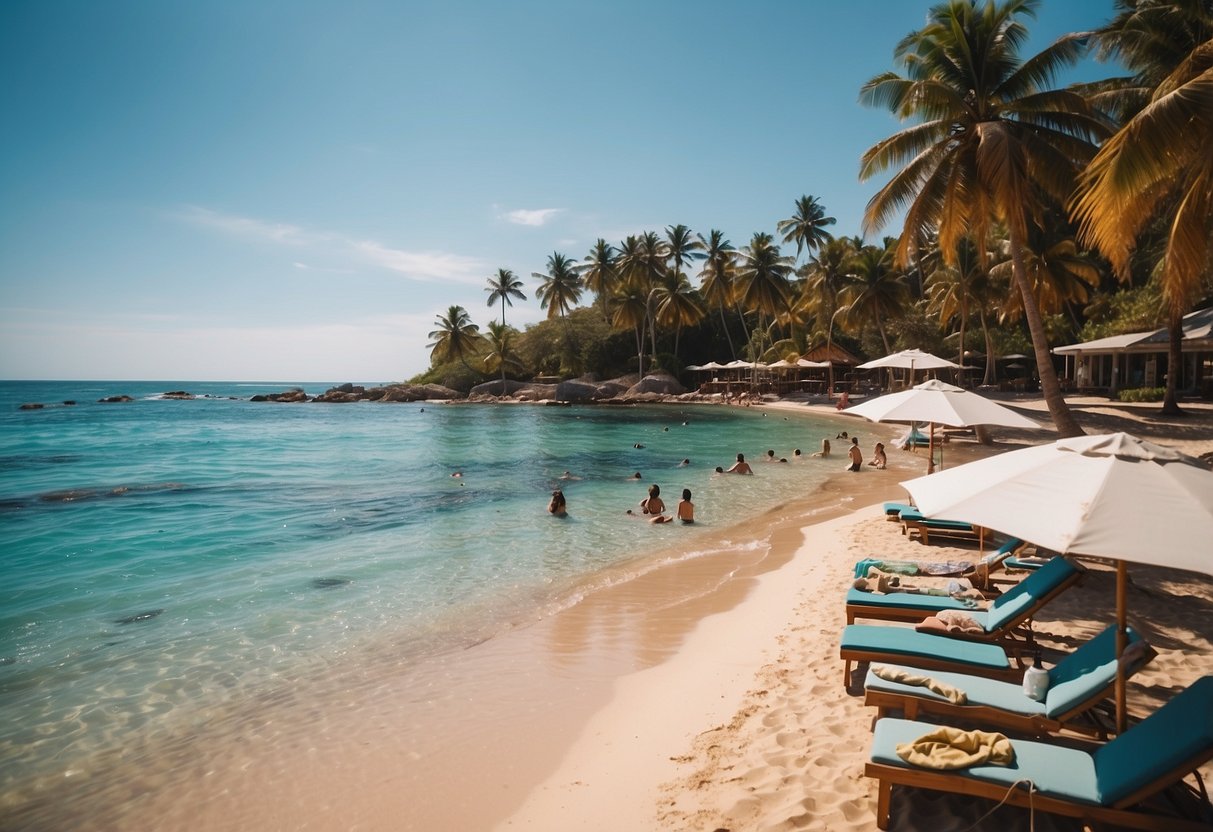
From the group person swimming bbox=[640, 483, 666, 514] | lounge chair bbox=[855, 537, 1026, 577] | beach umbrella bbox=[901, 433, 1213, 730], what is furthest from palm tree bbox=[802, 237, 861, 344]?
beach umbrella bbox=[901, 433, 1213, 730]

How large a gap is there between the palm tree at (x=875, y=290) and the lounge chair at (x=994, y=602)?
35.8 meters

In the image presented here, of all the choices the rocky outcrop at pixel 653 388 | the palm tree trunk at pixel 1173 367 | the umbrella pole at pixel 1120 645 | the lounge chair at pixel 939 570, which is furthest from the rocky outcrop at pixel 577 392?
the umbrella pole at pixel 1120 645

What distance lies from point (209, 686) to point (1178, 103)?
40.7 ft

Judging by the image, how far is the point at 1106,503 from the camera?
3516 millimetres

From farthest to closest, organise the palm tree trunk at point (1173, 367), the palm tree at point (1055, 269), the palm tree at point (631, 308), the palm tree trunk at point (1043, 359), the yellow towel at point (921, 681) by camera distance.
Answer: the palm tree at point (631, 308) → the palm tree at point (1055, 269) → the palm tree trunk at point (1173, 367) → the palm tree trunk at point (1043, 359) → the yellow towel at point (921, 681)

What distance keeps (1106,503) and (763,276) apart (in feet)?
150

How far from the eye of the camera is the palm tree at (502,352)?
61.8m

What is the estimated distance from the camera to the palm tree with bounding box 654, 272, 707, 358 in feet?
171

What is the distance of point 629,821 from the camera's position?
13.0 feet

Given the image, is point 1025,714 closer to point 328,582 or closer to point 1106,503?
point 1106,503

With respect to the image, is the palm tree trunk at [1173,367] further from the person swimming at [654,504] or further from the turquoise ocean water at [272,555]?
the person swimming at [654,504]

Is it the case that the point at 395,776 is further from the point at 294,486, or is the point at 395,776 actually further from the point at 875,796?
the point at 294,486

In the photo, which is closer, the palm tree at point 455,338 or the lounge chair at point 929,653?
the lounge chair at point 929,653

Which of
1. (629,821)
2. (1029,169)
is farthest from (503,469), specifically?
(629,821)
